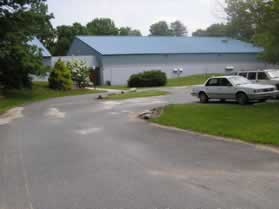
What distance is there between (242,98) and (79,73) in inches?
1033

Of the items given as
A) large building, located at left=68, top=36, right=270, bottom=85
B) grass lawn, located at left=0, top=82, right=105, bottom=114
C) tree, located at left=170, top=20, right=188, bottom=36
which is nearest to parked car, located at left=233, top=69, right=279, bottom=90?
grass lawn, located at left=0, top=82, right=105, bottom=114

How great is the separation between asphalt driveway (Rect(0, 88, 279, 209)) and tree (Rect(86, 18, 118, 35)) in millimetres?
71772

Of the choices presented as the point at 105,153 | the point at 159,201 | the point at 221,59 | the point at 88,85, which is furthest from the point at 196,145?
the point at 221,59

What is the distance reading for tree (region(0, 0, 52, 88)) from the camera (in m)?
31.5

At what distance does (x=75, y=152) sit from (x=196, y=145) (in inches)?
128

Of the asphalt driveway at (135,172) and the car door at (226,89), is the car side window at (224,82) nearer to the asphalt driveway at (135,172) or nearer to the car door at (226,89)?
the car door at (226,89)

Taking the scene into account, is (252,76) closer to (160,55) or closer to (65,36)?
(160,55)

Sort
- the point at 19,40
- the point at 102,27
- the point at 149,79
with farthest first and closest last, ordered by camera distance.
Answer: the point at 102,27 < the point at 149,79 < the point at 19,40

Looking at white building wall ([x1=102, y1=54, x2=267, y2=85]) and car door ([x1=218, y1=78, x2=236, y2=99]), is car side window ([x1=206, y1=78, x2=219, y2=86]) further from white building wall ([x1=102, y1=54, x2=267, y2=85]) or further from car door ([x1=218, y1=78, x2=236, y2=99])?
white building wall ([x1=102, y1=54, x2=267, y2=85])

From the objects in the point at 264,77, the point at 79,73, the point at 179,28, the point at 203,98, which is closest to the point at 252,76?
the point at 264,77

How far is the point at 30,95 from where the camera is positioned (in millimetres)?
34312

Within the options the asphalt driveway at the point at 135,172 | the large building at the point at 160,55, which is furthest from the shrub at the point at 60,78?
the asphalt driveway at the point at 135,172

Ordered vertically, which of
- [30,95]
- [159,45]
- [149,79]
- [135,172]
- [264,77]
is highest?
[159,45]

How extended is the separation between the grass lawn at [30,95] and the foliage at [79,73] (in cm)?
316
